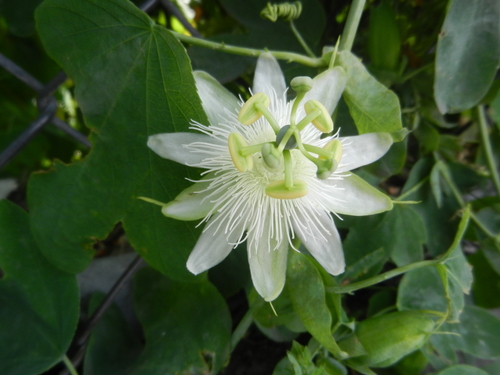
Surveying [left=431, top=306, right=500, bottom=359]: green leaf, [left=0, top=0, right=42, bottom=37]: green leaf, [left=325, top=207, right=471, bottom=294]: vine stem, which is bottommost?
[left=431, top=306, right=500, bottom=359]: green leaf

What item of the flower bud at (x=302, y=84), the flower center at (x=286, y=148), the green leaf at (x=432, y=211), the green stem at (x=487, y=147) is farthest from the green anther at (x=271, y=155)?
the green stem at (x=487, y=147)

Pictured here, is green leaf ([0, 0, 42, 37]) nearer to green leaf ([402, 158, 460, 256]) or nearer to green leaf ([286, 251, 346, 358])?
green leaf ([286, 251, 346, 358])

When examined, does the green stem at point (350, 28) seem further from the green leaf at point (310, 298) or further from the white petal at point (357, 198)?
the green leaf at point (310, 298)

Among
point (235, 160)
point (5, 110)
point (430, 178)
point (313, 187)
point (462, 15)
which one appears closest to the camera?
point (235, 160)

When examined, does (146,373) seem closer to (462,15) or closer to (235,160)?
(235,160)

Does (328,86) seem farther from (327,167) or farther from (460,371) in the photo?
(460,371)

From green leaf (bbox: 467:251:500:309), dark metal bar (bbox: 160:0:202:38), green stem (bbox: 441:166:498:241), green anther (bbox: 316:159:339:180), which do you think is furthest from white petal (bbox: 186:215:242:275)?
green leaf (bbox: 467:251:500:309)

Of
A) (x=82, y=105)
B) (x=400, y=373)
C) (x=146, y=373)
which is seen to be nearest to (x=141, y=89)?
(x=82, y=105)
